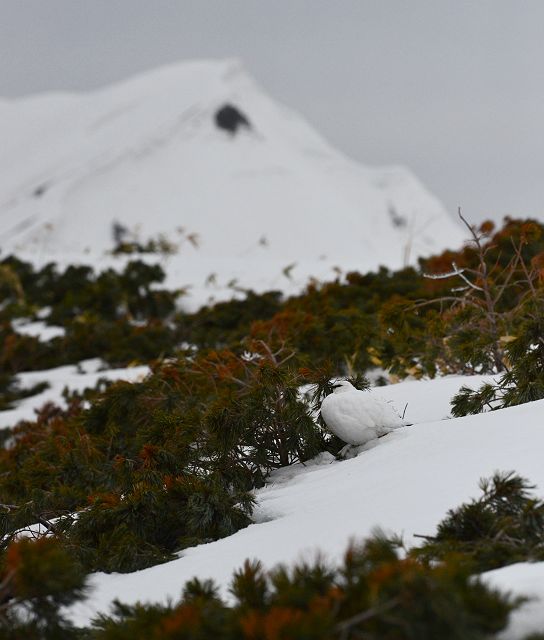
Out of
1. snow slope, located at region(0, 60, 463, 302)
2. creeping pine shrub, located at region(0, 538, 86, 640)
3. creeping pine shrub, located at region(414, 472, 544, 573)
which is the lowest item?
creeping pine shrub, located at region(414, 472, 544, 573)

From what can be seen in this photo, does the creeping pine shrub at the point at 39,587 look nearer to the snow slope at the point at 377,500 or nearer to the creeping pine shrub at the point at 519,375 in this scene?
the snow slope at the point at 377,500

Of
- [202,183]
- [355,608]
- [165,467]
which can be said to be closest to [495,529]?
[355,608]

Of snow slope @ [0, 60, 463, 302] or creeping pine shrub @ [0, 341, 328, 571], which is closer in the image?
creeping pine shrub @ [0, 341, 328, 571]

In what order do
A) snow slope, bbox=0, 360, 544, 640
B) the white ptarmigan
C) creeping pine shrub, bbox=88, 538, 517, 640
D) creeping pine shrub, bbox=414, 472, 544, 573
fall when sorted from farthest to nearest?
the white ptarmigan, snow slope, bbox=0, 360, 544, 640, creeping pine shrub, bbox=414, 472, 544, 573, creeping pine shrub, bbox=88, 538, 517, 640

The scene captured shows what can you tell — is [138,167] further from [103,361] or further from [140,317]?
[103,361]

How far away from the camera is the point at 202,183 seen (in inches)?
1330

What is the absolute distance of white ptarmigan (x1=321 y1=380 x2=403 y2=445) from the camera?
11.3 ft

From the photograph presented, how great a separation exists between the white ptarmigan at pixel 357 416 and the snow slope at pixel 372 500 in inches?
9.9

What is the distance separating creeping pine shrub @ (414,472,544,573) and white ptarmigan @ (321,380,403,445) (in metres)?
1.21

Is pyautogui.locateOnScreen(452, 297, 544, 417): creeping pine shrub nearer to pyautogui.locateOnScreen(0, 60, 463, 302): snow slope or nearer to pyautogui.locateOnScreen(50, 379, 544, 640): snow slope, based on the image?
pyautogui.locateOnScreen(50, 379, 544, 640): snow slope

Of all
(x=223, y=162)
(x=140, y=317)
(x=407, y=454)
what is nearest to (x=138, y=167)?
(x=223, y=162)

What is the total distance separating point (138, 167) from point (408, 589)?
35.2 meters

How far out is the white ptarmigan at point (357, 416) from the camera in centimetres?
344

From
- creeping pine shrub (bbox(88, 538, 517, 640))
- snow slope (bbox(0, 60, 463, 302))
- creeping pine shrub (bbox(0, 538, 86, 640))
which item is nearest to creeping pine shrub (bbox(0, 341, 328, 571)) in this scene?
creeping pine shrub (bbox(0, 538, 86, 640))
